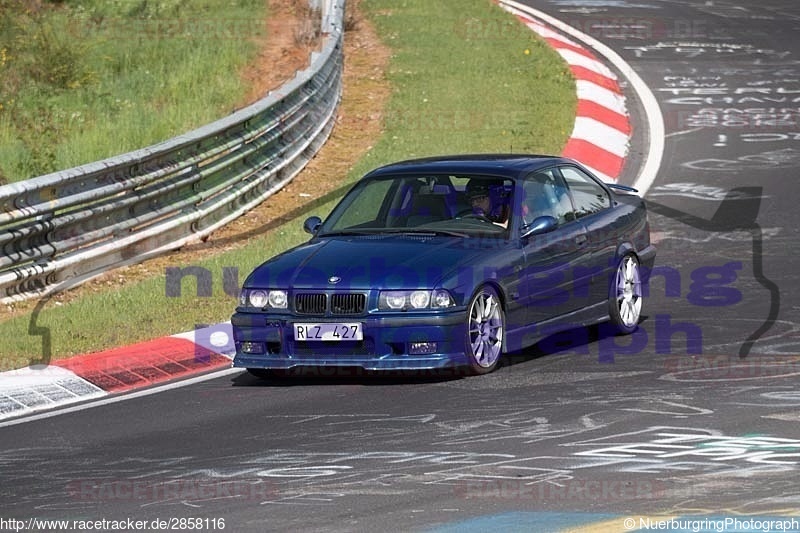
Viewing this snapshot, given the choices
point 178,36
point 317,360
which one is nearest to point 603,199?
point 317,360

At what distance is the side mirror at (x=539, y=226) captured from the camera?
1034cm

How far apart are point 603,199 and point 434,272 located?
256cm

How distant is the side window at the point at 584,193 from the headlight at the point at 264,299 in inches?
99.7

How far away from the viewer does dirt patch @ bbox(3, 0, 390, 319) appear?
14.2 meters

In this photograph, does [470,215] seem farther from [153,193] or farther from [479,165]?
[153,193]

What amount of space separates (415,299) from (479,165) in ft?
5.85

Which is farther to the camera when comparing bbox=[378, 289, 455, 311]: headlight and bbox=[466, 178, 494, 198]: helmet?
bbox=[466, 178, 494, 198]: helmet

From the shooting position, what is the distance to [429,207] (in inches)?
422

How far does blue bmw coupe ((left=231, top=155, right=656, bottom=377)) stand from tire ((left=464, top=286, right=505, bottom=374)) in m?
0.01

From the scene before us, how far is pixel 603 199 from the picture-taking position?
1168cm

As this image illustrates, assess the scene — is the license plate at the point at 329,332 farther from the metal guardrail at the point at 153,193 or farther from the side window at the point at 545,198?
the metal guardrail at the point at 153,193

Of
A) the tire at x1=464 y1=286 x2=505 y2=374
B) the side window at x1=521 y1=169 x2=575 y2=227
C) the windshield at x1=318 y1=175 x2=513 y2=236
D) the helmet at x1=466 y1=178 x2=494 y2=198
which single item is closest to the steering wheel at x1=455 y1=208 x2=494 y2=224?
the windshield at x1=318 y1=175 x2=513 y2=236
